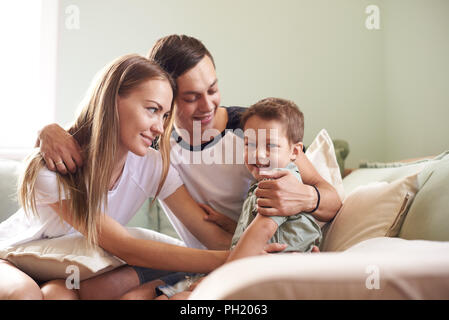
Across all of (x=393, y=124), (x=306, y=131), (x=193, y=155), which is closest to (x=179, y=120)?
(x=193, y=155)

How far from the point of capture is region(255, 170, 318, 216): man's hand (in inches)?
40.2

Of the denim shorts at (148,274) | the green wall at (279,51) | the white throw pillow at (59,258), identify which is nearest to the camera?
the white throw pillow at (59,258)

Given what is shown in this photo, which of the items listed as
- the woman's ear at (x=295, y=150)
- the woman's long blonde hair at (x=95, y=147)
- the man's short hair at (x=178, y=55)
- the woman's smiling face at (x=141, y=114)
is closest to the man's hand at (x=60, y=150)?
the woman's long blonde hair at (x=95, y=147)

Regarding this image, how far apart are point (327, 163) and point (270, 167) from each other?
282 millimetres

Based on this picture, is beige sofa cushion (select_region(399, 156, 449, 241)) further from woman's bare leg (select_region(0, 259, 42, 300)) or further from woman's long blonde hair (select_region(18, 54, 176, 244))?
woman's bare leg (select_region(0, 259, 42, 300))

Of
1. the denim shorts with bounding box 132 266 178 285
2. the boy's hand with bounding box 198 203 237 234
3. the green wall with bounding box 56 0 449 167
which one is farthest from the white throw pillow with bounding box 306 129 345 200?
the green wall with bounding box 56 0 449 167

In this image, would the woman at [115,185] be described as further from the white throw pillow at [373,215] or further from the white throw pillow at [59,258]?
the white throw pillow at [373,215]

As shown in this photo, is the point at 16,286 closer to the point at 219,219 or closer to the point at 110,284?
the point at 110,284

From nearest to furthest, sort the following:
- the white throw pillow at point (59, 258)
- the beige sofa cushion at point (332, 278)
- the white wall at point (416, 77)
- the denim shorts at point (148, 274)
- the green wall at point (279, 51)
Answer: the beige sofa cushion at point (332, 278) → the white throw pillow at point (59, 258) → the denim shorts at point (148, 274) → the white wall at point (416, 77) → the green wall at point (279, 51)

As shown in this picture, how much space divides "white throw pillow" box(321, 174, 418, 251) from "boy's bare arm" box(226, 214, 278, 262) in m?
0.20

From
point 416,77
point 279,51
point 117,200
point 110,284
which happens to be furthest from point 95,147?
point 416,77

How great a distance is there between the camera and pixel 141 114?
1.15 meters

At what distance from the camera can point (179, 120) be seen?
1372 millimetres

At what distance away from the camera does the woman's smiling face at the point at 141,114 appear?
1150 millimetres
